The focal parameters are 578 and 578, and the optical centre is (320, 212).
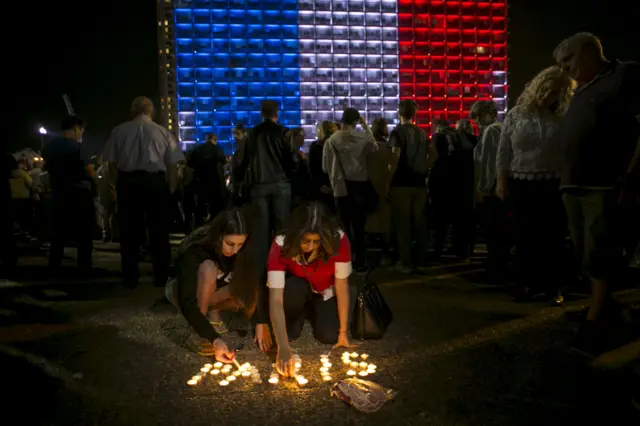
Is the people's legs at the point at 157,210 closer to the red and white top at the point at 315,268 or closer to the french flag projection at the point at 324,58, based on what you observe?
the red and white top at the point at 315,268

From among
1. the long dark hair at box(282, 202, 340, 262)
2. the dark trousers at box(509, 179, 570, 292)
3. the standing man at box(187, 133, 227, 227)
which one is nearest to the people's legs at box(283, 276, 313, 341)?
the long dark hair at box(282, 202, 340, 262)

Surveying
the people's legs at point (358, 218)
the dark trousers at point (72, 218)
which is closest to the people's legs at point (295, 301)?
the people's legs at point (358, 218)

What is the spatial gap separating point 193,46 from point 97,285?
20.3 m

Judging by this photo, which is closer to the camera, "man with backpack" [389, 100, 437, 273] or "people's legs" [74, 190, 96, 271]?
"man with backpack" [389, 100, 437, 273]

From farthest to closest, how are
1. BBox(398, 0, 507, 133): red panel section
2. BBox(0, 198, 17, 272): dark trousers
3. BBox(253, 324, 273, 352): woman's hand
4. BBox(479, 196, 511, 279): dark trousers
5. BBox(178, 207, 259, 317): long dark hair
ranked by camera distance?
BBox(398, 0, 507, 133): red panel section, BBox(0, 198, 17, 272): dark trousers, BBox(479, 196, 511, 279): dark trousers, BBox(178, 207, 259, 317): long dark hair, BBox(253, 324, 273, 352): woman's hand

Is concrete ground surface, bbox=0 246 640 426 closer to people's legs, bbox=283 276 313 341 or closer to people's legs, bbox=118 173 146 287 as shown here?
people's legs, bbox=283 276 313 341

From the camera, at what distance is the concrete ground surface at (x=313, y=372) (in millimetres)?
2691

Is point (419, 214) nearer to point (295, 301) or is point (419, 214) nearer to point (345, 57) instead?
point (295, 301)

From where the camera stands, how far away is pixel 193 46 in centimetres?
2473

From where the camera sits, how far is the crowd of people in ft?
11.8

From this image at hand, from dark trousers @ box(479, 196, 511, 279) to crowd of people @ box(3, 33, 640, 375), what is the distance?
20 mm

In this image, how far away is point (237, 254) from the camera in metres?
3.79

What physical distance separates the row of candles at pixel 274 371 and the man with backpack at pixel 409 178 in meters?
3.22

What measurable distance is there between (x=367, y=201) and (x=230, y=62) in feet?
64.6
